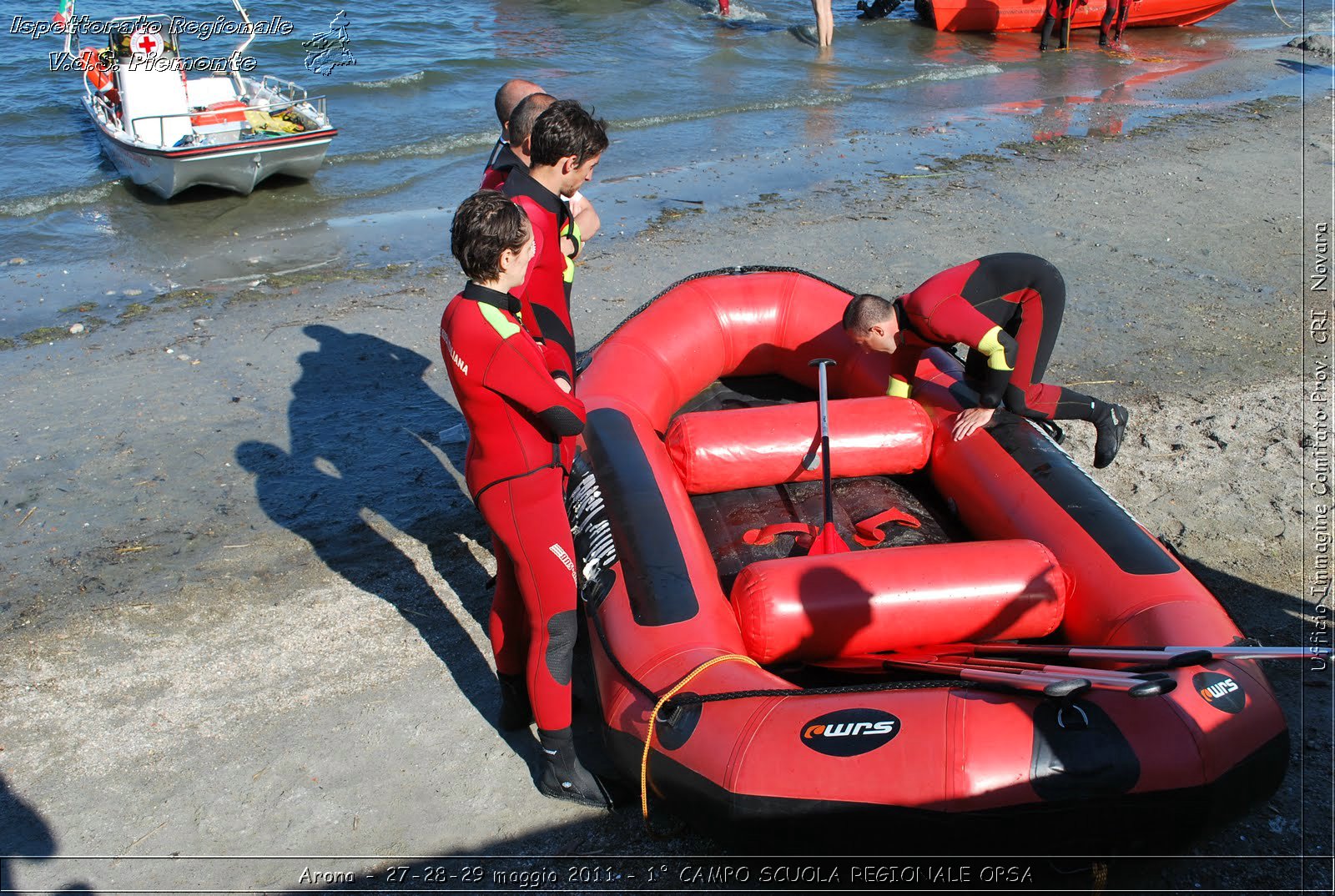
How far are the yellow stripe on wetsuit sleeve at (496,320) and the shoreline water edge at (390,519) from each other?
5.15ft

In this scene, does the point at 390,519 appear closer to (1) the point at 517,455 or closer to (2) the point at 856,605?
(1) the point at 517,455

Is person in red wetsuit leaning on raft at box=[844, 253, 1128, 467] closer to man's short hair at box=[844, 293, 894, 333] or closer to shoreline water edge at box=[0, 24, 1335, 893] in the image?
man's short hair at box=[844, 293, 894, 333]

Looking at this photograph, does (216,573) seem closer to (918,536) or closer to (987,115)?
(918,536)

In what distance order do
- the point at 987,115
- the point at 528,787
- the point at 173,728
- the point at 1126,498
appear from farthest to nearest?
the point at 987,115, the point at 1126,498, the point at 173,728, the point at 528,787

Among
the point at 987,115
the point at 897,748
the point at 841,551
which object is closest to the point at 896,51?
the point at 987,115

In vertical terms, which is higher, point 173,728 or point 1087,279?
point 1087,279

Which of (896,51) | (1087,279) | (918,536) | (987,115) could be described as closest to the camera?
(918,536)

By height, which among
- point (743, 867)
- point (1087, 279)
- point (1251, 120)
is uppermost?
point (1251, 120)

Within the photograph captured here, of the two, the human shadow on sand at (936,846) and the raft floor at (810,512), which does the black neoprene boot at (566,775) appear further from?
the raft floor at (810,512)

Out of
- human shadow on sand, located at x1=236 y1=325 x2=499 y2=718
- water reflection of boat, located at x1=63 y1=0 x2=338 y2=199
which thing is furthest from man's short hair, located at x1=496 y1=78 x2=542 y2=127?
water reflection of boat, located at x1=63 y1=0 x2=338 y2=199

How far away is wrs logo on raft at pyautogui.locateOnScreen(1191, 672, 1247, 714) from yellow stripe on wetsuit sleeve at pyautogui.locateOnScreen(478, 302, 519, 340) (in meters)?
2.23

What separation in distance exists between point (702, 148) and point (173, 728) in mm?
9482

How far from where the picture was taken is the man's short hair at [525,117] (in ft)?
13.7

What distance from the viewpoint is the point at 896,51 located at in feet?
56.0
